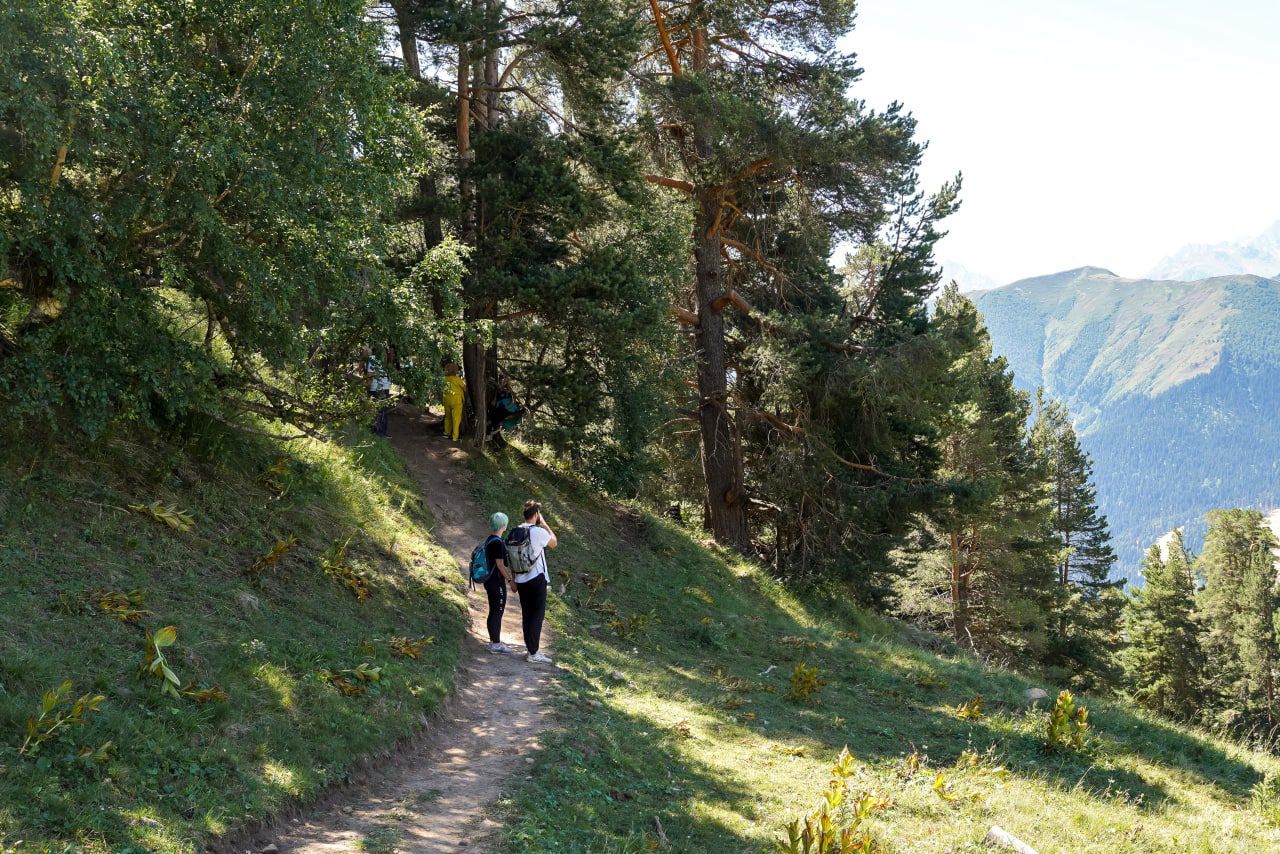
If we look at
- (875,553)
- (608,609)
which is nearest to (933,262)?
(875,553)

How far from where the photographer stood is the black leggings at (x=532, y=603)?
9773mm

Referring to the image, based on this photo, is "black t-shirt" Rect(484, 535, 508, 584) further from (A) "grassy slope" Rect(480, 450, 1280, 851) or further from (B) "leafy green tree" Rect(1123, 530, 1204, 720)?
(B) "leafy green tree" Rect(1123, 530, 1204, 720)

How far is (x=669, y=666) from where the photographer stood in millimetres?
11586

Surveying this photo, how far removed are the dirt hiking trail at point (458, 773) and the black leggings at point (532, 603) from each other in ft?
1.09

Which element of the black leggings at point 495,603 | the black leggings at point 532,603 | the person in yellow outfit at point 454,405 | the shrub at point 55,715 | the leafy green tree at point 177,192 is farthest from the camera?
the person in yellow outfit at point 454,405

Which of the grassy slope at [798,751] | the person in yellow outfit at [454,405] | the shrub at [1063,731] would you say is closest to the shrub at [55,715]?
the grassy slope at [798,751]

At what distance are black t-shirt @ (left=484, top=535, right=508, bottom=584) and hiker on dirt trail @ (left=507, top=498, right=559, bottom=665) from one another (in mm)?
183

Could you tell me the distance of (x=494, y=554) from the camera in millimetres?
9945

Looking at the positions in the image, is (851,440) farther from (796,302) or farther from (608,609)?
(608,609)

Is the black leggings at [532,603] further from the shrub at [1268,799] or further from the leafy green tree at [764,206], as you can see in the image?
the leafy green tree at [764,206]

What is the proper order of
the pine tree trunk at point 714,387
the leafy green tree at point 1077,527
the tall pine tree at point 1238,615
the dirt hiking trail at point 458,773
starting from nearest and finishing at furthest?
the dirt hiking trail at point 458,773, the pine tree trunk at point 714,387, the leafy green tree at point 1077,527, the tall pine tree at point 1238,615

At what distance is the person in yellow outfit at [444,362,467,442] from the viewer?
17234mm

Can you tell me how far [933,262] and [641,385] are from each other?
8.92 m

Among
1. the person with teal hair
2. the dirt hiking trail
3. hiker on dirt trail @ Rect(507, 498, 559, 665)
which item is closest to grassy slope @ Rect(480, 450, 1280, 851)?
the dirt hiking trail
